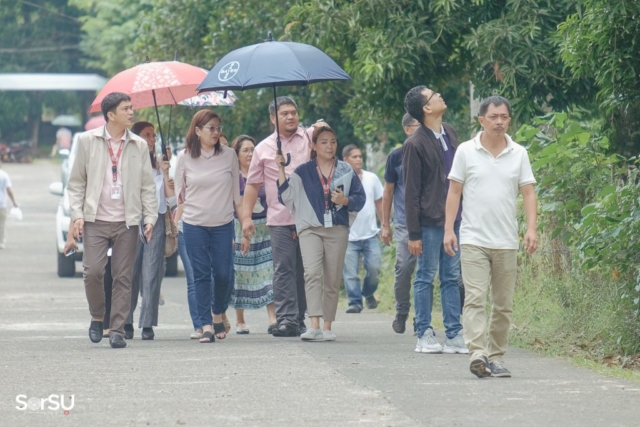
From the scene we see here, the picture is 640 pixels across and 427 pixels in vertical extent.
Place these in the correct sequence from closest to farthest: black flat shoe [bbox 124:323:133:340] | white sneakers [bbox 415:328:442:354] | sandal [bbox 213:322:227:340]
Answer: white sneakers [bbox 415:328:442:354] → sandal [bbox 213:322:227:340] → black flat shoe [bbox 124:323:133:340]

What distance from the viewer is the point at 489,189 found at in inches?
348

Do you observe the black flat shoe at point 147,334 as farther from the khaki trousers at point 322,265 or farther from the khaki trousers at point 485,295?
the khaki trousers at point 485,295

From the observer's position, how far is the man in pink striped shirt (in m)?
11.2

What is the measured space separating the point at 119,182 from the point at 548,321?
3.61 metres

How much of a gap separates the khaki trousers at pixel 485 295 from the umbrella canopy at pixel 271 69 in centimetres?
253

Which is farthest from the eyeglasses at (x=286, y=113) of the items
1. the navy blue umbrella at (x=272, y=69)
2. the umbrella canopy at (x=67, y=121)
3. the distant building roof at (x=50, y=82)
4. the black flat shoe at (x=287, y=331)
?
the umbrella canopy at (x=67, y=121)

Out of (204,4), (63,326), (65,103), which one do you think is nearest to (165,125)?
(204,4)

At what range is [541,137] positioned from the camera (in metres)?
11.8

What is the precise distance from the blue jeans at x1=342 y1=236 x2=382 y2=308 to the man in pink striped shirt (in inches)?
142

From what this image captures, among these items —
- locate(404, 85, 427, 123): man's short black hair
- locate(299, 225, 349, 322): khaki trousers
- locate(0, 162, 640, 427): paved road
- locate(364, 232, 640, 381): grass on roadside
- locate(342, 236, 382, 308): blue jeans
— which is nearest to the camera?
locate(0, 162, 640, 427): paved road

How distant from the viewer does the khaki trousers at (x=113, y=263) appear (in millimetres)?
10570

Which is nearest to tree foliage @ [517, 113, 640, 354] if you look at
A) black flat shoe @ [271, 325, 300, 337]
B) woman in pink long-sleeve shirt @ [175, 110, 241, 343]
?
black flat shoe @ [271, 325, 300, 337]

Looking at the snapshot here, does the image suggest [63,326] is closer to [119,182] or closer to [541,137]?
[119,182]

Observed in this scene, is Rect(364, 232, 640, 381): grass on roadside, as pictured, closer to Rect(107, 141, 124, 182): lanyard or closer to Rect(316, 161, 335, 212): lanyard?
Rect(316, 161, 335, 212): lanyard
